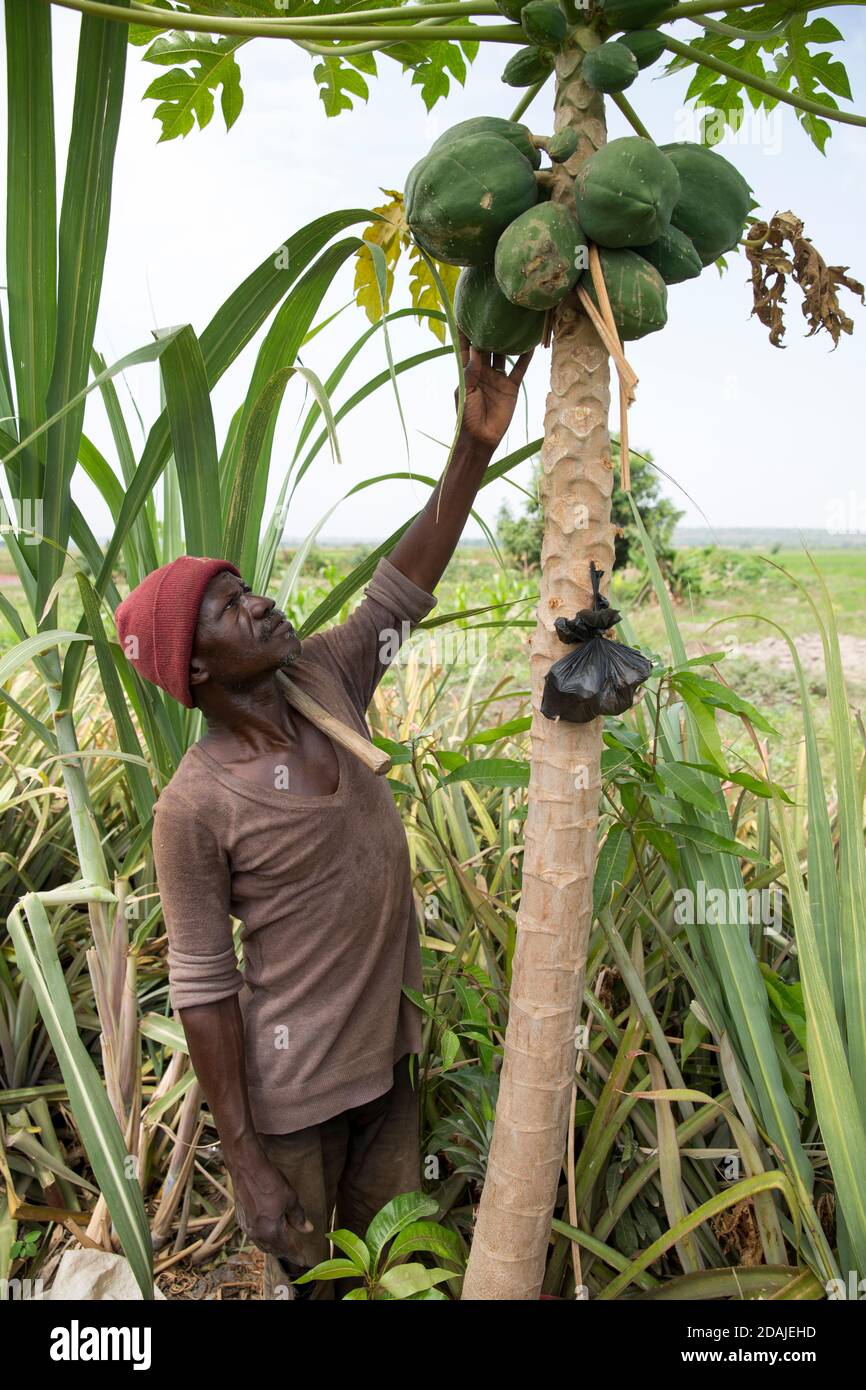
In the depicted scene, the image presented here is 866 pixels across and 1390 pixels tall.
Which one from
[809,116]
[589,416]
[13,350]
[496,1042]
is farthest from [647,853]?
[13,350]

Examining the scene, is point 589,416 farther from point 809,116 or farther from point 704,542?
point 704,542

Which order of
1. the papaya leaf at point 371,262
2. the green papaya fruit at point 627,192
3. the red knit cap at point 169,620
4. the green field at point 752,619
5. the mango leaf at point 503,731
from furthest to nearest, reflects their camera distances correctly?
1. the green field at point 752,619
2. the papaya leaf at point 371,262
3. the mango leaf at point 503,731
4. the red knit cap at point 169,620
5. the green papaya fruit at point 627,192

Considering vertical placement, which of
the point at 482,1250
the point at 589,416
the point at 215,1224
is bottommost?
the point at 215,1224

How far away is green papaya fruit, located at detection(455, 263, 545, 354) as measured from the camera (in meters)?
1.11

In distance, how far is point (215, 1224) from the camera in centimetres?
194

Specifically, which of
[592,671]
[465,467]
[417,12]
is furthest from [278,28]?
[592,671]

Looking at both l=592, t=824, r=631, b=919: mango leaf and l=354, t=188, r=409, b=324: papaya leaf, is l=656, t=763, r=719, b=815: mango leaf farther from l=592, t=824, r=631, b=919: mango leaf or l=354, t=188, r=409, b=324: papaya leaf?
l=354, t=188, r=409, b=324: papaya leaf

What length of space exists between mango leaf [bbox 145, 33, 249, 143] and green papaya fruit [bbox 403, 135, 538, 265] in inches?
24.3

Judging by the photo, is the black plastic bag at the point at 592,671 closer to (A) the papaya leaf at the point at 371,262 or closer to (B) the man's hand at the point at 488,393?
(B) the man's hand at the point at 488,393

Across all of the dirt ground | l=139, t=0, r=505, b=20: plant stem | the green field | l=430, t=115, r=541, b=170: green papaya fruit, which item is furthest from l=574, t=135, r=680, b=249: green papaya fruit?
the dirt ground

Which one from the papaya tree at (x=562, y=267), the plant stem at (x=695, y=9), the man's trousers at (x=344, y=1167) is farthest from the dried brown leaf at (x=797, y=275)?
the man's trousers at (x=344, y=1167)

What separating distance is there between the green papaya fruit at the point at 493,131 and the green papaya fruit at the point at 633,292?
16cm

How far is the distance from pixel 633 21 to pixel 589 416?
1.30ft

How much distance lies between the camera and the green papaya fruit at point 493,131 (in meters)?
1.04
